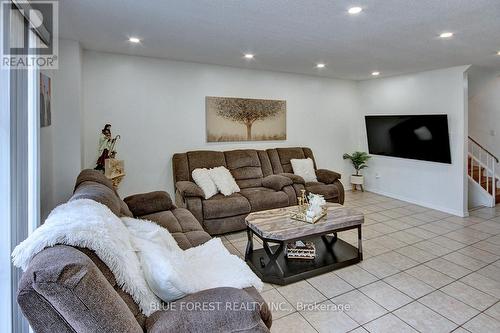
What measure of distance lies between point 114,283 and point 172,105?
3559 mm

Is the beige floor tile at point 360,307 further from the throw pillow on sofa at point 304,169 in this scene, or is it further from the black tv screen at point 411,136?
the black tv screen at point 411,136

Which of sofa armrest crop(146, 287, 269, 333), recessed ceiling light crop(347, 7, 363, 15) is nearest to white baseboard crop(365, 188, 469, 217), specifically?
recessed ceiling light crop(347, 7, 363, 15)

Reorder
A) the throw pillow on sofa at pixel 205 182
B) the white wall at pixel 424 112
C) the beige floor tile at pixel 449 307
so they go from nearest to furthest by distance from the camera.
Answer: the beige floor tile at pixel 449 307
the throw pillow on sofa at pixel 205 182
the white wall at pixel 424 112

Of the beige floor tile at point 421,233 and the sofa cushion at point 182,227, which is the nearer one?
the sofa cushion at point 182,227

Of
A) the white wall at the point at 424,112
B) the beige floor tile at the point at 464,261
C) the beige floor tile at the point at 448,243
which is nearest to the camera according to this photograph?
the beige floor tile at the point at 464,261

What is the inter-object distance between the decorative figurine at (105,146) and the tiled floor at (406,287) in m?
1.96

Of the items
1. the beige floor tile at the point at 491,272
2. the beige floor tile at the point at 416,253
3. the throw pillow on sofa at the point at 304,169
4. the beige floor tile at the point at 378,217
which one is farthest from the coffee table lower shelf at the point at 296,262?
the throw pillow on sofa at the point at 304,169

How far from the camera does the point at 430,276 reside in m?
2.84

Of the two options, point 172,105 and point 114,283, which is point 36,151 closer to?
point 114,283

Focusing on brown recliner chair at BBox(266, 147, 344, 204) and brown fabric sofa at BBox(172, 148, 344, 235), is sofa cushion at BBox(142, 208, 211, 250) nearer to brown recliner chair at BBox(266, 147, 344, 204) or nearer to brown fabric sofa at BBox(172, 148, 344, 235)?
brown fabric sofa at BBox(172, 148, 344, 235)

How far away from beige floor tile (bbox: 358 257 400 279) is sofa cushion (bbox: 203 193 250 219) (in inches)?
63.4

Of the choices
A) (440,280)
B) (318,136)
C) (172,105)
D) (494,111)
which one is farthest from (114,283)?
(494,111)

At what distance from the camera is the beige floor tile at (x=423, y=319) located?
6.88ft

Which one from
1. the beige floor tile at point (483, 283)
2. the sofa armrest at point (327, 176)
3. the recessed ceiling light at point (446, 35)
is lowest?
the beige floor tile at point (483, 283)
